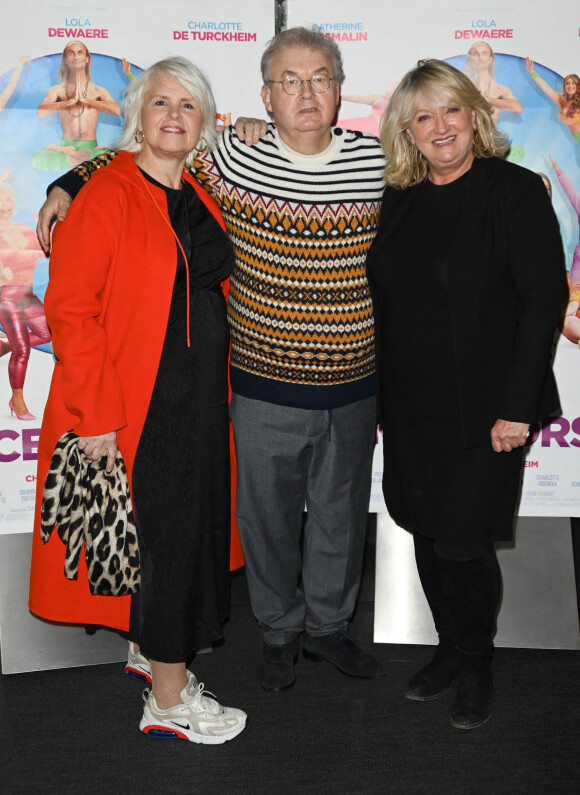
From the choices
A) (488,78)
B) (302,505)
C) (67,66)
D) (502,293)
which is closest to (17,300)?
(67,66)

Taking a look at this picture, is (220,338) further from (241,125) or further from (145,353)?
(241,125)

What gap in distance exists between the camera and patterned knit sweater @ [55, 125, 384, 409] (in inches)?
90.3

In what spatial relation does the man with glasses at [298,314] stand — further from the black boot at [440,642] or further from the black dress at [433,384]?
the black boot at [440,642]

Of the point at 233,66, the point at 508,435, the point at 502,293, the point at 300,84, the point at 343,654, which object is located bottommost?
the point at 343,654

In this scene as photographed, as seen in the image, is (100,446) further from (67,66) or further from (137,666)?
(67,66)

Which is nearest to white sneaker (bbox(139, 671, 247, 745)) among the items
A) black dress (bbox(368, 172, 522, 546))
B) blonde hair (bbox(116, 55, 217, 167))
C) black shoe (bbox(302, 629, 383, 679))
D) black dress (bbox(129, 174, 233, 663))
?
black dress (bbox(129, 174, 233, 663))

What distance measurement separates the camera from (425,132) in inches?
86.9

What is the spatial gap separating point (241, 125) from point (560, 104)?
3.35ft

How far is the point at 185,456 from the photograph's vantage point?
7.42ft

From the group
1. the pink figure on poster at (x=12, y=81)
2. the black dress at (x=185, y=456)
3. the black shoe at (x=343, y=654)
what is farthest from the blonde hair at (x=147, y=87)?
the black shoe at (x=343, y=654)

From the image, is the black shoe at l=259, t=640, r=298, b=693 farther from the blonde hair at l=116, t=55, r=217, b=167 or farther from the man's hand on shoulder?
the blonde hair at l=116, t=55, r=217, b=167

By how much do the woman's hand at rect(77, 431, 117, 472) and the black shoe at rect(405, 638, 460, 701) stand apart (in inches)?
46.6

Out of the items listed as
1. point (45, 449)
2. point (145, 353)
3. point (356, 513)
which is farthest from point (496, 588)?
point (45, 449)

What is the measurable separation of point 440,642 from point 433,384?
89cm
